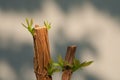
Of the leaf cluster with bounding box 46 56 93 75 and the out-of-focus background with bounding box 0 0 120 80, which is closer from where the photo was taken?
the leaf cluster with bounding box 46 56 93 75

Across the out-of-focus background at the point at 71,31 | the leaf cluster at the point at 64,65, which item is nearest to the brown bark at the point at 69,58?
the leaf cluster at the point at 64,65

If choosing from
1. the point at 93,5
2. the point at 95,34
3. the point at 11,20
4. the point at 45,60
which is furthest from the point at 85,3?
the point at 45,60

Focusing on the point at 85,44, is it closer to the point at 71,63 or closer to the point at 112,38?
the point at 112,38

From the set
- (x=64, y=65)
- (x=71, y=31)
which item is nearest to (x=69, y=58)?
(x=64, y=65)

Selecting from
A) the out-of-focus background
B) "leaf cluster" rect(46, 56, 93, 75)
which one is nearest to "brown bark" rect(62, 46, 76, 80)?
"leaf cluster" rect(46, 56, 93, 75)

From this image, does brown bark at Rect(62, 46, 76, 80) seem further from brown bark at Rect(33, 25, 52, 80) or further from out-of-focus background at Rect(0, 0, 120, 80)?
out-of-focus background at Rect(0, 0, 120, 80)

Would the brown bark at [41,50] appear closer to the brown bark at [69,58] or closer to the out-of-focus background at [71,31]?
the brown bark at [69,58]

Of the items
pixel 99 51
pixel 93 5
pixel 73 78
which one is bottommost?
pixel 73 78
